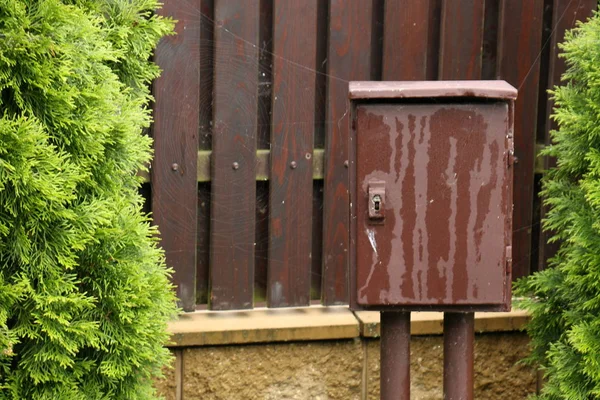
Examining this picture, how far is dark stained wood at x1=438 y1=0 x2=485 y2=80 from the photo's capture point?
453 centimetres

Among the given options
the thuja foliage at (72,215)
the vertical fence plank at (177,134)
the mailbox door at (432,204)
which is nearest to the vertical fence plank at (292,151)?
the vertical fence plank at (177,134)

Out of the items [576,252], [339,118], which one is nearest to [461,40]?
[339,118]

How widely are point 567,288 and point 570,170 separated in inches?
18.4

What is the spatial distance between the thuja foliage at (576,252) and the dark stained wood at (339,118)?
0.92 metres

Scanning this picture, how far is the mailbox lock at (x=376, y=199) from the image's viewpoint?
3293 mm

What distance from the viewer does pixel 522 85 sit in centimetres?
464

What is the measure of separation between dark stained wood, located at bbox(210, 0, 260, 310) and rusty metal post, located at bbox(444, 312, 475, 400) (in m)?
1.21

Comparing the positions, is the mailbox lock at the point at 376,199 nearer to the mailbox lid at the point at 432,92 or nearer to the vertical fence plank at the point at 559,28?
the mailbox lid at the point at 432,92

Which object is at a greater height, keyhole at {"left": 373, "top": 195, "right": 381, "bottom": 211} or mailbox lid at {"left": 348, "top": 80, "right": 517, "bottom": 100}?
mailbox lid at {"left": 348, "top": 80, "right": 517, "bottom": 100}

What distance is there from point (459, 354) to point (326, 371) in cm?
115

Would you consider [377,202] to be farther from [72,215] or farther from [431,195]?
[72,215]

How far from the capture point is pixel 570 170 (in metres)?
3.94

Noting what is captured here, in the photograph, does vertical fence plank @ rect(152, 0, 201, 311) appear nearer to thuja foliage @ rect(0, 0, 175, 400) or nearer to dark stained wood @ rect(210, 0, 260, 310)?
dark stained wood @ rect(210, 0, 260, 310)

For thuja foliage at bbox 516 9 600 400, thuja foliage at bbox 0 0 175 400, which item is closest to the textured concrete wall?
thuja foliage at bbox 516 9 600 400
